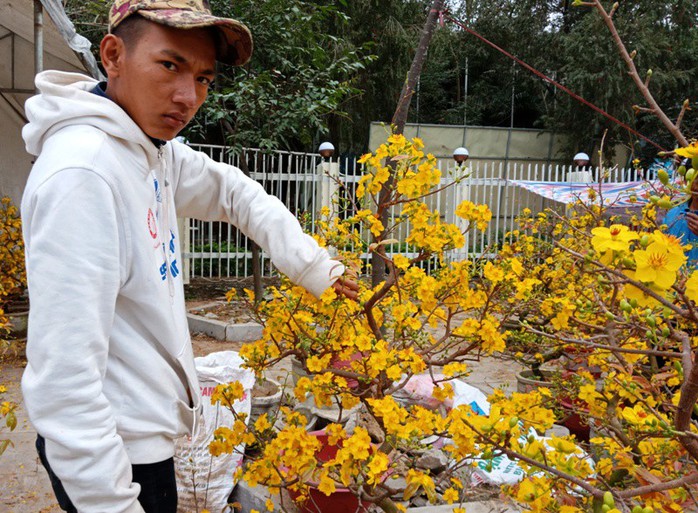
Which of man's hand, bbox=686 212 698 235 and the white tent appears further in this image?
the white tent

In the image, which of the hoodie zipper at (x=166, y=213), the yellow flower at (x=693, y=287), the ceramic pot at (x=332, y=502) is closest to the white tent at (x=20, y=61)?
the hoodie zipper at (x=166, y=213)

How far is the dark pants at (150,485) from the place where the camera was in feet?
4.32

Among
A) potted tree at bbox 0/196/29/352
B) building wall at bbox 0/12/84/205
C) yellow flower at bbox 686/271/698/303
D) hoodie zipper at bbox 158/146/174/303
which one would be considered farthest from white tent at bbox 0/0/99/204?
yellow flower at bbox 686/271/698/303

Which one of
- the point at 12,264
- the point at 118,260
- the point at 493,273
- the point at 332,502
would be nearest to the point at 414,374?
the point at 493,273

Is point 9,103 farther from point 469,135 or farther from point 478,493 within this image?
point 469,135

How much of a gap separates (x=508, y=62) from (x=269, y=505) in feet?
49.5

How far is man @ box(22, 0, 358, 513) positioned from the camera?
1.09 metres

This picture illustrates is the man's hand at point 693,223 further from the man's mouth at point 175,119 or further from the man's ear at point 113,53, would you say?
the man's ear at point 113,53

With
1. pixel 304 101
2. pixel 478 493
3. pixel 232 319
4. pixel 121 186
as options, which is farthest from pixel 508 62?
pixel 121 186

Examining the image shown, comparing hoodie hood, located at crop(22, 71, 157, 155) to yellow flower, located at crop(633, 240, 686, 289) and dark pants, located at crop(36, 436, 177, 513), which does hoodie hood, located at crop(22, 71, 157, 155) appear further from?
yellow flower, located at crop(633, 240, 686, 289)

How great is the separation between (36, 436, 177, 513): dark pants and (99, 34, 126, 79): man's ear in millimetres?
814

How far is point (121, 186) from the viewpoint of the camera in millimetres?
1219

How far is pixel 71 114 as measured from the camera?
1230mm

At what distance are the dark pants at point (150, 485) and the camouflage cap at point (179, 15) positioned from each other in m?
0.92
